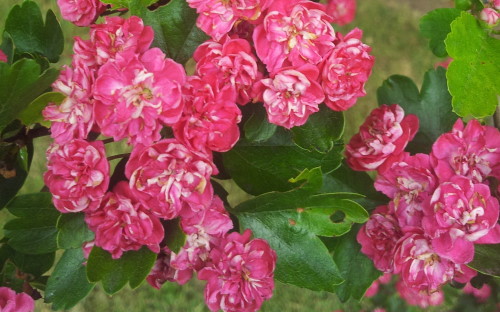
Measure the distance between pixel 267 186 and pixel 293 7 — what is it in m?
0.26

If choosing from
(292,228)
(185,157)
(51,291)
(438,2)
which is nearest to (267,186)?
(292,228)

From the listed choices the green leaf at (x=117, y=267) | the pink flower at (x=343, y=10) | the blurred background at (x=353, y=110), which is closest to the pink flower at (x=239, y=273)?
the green leaf at (x=117, y=267)

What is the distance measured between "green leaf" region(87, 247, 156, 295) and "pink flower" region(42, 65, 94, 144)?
0.16 metres

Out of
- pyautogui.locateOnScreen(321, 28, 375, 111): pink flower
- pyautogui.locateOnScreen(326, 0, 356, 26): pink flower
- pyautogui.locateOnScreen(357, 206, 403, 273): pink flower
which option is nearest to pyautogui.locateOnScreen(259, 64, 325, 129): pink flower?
pyautogui.locateOnScreen(321, 28, 375, 111): pink flower

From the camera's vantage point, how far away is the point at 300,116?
2.54ft

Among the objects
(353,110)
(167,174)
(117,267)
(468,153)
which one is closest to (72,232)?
(117,267)

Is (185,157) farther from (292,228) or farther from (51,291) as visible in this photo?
(51,291)

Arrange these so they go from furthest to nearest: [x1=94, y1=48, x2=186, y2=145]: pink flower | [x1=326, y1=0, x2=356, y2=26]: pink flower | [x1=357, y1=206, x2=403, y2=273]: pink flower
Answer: [x1=326, y1=0, x2=356, y2=26]: pink flower, [x1=357, y1=206, x2=403, y2=273]: pink flower, [x1=94, y1=48, x2=186, y2=145]: pink flower

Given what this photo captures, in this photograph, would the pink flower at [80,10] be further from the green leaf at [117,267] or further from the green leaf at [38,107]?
the green leaf at [117,267]

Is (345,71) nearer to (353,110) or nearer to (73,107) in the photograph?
(73,107)

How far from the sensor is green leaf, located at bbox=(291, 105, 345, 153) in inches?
33.3

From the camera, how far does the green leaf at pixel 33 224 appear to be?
2.91 ft

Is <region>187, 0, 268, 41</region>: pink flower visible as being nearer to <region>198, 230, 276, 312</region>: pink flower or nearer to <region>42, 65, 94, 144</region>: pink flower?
<region>42, 65, 94, 144</region>: pink flower

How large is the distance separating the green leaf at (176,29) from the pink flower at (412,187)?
1.13ft
